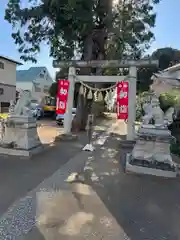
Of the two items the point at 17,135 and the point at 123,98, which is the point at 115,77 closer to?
the point at 123,98

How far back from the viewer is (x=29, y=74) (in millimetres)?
35156

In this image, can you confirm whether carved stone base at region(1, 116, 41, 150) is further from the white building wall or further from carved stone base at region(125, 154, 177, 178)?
the white building wall

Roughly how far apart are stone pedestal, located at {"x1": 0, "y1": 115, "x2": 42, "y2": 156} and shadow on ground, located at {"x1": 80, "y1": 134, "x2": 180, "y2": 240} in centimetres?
207

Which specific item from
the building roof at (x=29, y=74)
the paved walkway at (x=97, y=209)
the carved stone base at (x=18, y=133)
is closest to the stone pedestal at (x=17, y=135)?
the carved stone base at (x=18, y=133)

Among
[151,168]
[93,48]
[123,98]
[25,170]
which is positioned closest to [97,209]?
[151,168]

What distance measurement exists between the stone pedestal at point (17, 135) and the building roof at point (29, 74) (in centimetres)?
2733

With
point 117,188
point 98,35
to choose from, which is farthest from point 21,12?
point 117,188

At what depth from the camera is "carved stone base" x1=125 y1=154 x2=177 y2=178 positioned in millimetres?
5770

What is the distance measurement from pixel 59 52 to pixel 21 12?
2.47 metres

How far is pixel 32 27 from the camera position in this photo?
38.9 ft

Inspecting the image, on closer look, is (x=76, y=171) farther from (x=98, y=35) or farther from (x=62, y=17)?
(x=98, y=35)

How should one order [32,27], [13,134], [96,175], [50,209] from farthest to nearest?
1. [32,27]
2. [13,134]
3. [96,175]
4. [50,209]

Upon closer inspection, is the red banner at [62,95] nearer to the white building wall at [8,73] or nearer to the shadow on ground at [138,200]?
the shadow on ground at [138,200]

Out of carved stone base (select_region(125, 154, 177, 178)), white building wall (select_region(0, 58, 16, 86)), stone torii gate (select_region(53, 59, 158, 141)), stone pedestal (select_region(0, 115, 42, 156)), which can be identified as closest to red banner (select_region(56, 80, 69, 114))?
stone torii gate (select_region(53, 59, 158, 141))
